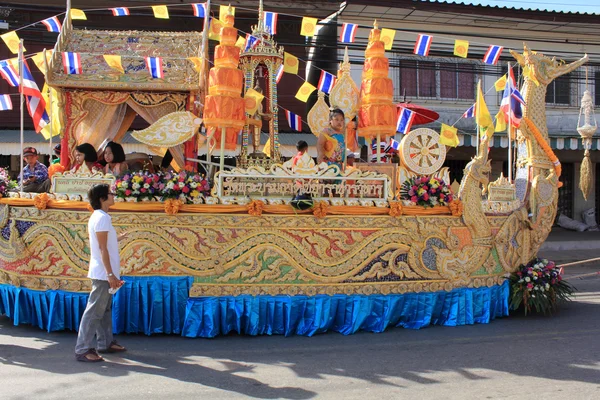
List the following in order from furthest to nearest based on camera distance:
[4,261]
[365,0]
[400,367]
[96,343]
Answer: [365,0], [4,261], [96,343], [400,367]

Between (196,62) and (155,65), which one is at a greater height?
(196,62)

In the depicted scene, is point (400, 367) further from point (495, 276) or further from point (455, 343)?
point (495, 276)

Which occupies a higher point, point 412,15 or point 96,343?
point 412,15

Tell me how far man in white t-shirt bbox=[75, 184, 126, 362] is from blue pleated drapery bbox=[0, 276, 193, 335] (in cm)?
79

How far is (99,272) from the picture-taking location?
492 centimetres

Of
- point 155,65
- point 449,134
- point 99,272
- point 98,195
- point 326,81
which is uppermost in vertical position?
point 326,81

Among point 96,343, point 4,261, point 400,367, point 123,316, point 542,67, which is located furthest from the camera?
point 542,67

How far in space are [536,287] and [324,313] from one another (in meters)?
2.62

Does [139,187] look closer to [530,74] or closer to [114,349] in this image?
[114,349]

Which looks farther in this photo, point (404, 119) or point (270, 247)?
point (404, 119)

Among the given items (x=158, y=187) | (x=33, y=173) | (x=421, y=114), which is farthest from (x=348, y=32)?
(x=33, y=173)

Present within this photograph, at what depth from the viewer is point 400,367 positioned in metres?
4.88

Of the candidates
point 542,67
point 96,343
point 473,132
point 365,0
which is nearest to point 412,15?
point 365,0

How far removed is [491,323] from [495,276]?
0.57 meters
